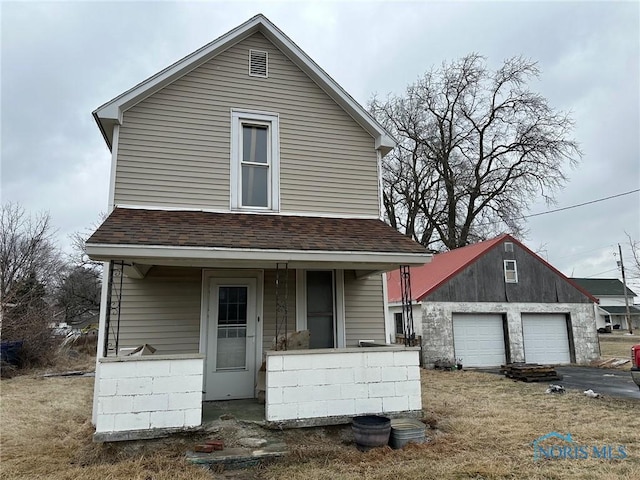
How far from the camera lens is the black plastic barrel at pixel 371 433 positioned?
17.1 feet

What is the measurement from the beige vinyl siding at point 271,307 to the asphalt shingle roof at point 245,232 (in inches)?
43.5

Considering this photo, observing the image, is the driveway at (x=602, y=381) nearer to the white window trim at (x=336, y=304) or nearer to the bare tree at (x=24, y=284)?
the white window trim at (x=336, y=304)

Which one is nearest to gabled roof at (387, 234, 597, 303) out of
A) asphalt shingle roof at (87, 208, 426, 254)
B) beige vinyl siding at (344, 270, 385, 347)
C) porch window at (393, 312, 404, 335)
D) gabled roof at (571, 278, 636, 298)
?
porch window at (393, 312, 404, 335)

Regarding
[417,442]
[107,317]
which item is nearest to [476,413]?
[417,442]

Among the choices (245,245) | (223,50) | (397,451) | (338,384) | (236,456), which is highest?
(223,50)

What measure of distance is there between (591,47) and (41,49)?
57.9 feet

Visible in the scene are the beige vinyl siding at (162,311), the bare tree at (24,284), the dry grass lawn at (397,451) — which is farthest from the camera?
the bare tree at (24,284)

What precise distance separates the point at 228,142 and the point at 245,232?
7.09 ft

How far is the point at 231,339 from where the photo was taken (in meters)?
7.08

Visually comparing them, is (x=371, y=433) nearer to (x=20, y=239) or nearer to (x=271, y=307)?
(x=271, y=307)

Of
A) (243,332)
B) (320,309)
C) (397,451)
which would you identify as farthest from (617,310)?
(243,332)

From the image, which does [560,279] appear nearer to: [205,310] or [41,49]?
[205,310]

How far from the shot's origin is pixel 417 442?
5.40 metres

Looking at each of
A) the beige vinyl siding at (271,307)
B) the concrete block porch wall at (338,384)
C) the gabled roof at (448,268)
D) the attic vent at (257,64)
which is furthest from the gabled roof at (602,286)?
the attic vent at (257,64)
